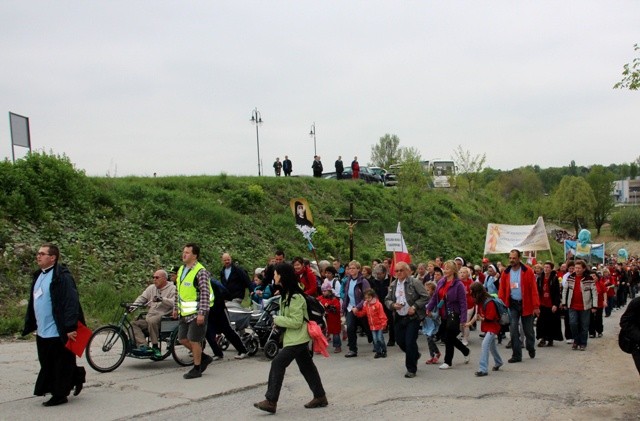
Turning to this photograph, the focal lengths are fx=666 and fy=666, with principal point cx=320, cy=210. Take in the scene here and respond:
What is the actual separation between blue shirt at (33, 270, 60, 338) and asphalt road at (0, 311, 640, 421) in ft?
2.98

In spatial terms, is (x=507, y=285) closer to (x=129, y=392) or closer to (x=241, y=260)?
(x=129, y=392)

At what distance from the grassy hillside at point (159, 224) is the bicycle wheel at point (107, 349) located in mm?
4792

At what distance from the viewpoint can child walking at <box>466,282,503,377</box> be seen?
410 inches

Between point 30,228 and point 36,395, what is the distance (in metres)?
12.4

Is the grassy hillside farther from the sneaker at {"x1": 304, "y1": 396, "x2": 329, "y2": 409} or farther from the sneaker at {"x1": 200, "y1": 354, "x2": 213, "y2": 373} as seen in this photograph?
the sneaker at {"x1": 304, "y1": 396, "x2": 329, "y2": 409}

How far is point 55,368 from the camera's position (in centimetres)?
804

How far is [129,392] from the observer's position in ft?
29.2

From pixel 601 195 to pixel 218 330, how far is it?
106036 mm

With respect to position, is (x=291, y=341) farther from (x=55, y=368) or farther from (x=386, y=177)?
(x=386, y=177)

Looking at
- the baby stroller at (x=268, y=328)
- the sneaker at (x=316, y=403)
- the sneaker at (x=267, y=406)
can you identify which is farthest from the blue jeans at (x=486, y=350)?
the sneaker at (x=267, y=406)

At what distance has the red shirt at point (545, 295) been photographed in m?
14.5

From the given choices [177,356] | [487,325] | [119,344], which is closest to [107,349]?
[119,344]

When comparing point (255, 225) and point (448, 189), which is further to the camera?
point (448, 189)

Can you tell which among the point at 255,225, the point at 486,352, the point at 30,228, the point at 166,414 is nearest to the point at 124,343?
the point at 166,414
